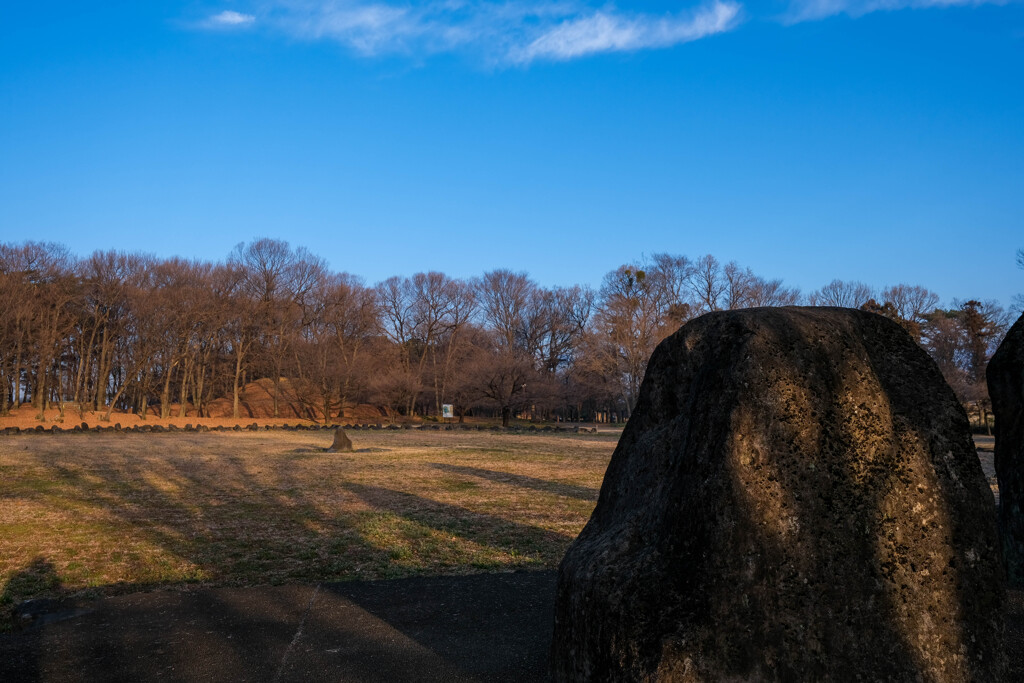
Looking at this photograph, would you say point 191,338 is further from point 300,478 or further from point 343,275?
point 300,478

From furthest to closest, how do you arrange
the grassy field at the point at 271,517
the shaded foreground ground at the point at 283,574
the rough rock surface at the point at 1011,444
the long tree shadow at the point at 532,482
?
the long tree shadow at the point at 532,482
the grassy field at the point at 271,517
the rough rock surface at the point at 1011,444
the shaded foreground ground at the point at 283,574

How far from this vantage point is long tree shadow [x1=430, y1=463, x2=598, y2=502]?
A: 46.8 feet

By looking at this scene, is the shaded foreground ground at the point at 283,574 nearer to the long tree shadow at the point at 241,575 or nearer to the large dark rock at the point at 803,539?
the long tree shadow at the point at 241,575

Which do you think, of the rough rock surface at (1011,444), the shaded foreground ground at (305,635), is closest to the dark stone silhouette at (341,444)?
the shaded foreground ground at (305,635)

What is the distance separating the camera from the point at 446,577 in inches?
284

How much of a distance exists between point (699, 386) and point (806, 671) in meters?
1.34

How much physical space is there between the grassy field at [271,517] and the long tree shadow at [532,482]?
5 cm

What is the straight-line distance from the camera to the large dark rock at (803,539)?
119 inches

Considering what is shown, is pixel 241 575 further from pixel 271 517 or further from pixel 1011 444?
pixel 1011 444

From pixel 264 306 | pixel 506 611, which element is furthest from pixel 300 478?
pixel 264 306

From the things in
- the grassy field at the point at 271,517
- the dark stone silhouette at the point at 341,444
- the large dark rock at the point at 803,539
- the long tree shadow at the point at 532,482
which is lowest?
the grassy field at the point at 271,517

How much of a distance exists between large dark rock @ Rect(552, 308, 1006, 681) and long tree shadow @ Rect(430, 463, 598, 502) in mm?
10015

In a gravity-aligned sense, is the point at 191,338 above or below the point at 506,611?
above

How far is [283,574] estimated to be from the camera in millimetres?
7461
